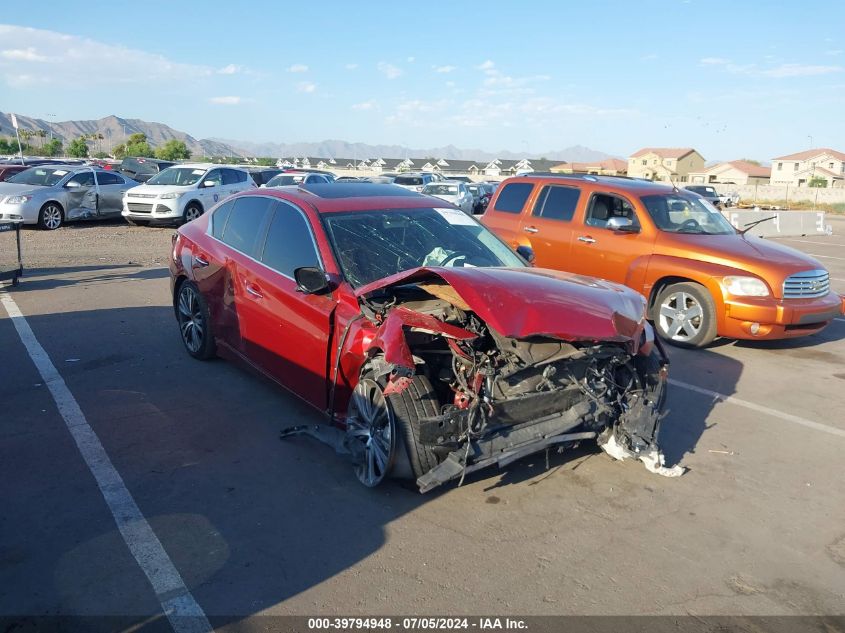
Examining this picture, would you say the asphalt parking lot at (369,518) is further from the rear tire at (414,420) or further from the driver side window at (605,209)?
the driver side window at (605,209)

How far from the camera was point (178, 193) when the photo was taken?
18.1 meters

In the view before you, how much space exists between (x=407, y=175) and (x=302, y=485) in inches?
1083

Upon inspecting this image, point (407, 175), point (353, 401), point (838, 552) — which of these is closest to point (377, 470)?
point (353, 401)

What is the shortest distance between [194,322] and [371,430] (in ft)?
10.1

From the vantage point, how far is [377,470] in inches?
162

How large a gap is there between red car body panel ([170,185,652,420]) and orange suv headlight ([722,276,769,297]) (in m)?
3.12

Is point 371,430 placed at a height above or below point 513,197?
below

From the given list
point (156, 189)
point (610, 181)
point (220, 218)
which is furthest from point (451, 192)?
point (220, 218)

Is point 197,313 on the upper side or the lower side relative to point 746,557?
upper

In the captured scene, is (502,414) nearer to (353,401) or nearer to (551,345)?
(551,345)

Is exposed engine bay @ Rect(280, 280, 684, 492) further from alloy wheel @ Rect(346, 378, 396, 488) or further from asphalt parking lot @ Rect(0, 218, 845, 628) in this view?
asphalt parking lot @ Rect(0, 218, 845, 628)

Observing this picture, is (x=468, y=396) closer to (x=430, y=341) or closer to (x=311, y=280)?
(x=430, y=341)

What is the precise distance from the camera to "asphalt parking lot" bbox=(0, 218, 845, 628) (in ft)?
10.5

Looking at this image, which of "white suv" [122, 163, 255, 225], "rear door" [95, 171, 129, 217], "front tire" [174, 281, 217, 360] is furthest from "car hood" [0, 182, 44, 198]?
"front tire" [174, 281, 217, 360]
